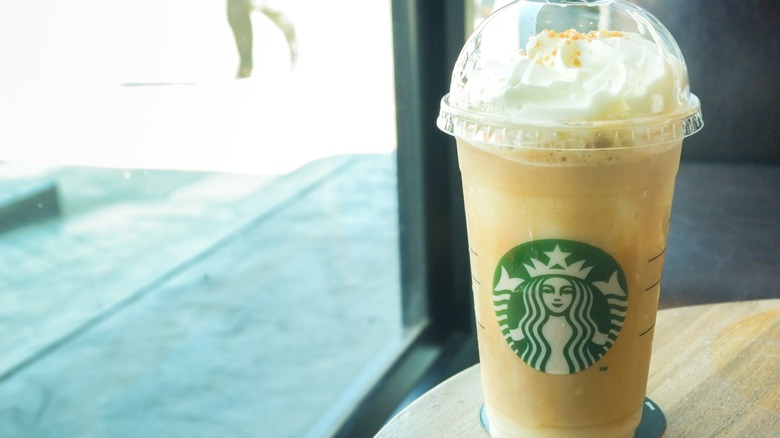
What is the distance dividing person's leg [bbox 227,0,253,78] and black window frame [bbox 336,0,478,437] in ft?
1.29

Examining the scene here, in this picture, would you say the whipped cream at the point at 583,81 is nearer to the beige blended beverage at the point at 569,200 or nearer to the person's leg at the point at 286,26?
the beige blended beverage at the point at 569,200

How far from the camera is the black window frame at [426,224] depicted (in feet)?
6.78

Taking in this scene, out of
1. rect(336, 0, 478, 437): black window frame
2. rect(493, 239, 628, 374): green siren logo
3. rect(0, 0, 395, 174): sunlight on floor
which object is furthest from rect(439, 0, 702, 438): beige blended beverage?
rect(336, 0, 478, 437): black window frame

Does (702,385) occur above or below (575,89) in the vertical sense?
below

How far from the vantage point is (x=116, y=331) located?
2086mm

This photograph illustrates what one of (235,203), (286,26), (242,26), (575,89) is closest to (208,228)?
(235,203)

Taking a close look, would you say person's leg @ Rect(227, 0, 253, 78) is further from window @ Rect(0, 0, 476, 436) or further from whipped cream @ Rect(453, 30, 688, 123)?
whipped cream @ Rect(453, 30, 688, 123)

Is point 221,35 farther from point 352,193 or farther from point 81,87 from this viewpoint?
point 352,193

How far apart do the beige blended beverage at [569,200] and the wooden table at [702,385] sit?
0.09m

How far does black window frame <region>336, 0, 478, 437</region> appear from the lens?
2066 mm

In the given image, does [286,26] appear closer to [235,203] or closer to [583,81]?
[235,203]

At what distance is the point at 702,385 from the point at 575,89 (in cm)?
45

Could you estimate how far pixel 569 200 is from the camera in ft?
2.42

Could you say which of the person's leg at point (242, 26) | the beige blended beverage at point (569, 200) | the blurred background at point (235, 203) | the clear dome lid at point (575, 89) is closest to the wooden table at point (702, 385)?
the beige blended beverage at point (569, 200)
